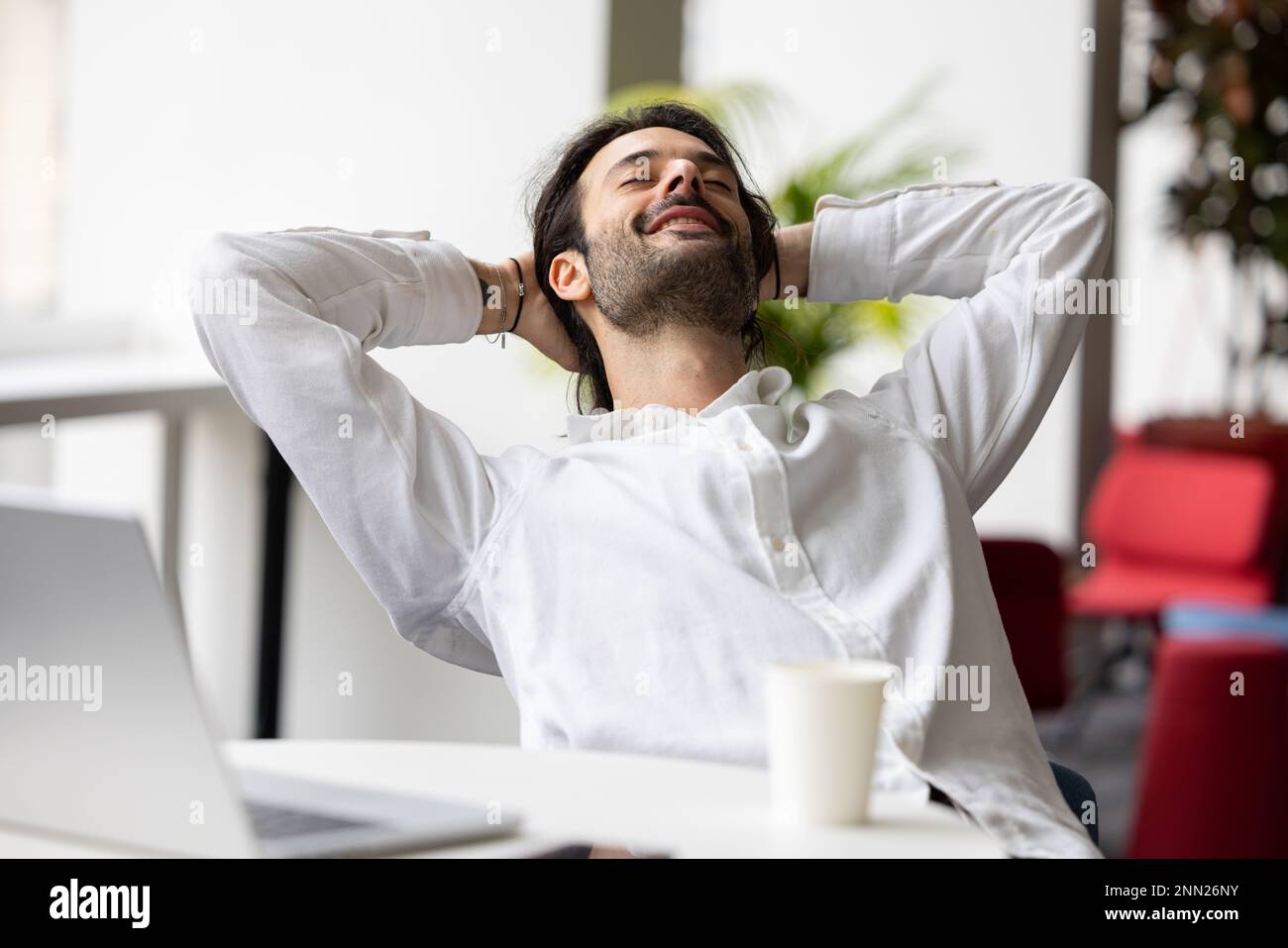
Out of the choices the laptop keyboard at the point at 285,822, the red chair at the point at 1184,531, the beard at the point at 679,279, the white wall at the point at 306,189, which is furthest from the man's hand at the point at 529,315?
the red chair at the point at 1184,531

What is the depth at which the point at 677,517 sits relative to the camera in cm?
149

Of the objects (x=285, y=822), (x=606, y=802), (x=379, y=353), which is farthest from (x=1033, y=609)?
(x=285, y=822)

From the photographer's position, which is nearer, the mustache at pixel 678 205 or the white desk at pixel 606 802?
the white desk at pixel 606 802

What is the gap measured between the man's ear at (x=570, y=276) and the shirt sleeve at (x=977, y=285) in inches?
11.4

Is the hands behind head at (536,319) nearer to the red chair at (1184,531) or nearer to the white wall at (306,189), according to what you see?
the white wall at (306,189)

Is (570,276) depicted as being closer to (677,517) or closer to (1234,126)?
(677,517)

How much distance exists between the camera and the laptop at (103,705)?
2.61ft

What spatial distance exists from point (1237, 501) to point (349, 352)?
3.50m

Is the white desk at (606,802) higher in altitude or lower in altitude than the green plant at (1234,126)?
lower

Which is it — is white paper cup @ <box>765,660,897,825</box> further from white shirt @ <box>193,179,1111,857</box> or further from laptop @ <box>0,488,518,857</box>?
white shirt @ <box>193,179,1111,857</box>

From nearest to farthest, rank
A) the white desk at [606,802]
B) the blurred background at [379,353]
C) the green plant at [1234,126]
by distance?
the white desk at [606,802] → the blurred background at [379,353] → the green plant at [1234,126]

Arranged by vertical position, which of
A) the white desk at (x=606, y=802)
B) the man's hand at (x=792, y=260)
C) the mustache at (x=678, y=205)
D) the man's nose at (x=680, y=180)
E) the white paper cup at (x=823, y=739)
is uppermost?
the man's nose at (x=680, y=180)

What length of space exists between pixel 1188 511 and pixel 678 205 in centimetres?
318
